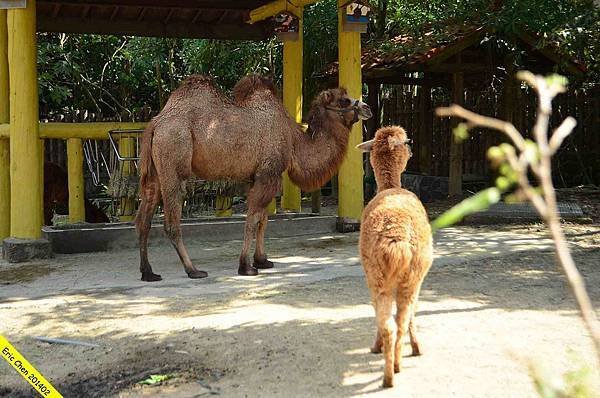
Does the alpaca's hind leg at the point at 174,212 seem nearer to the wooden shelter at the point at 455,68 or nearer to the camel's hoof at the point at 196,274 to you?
the camel's hoof at the point at 196,274

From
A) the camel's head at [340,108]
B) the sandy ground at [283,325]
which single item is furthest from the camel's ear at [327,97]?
the sandy ground at [283,325]

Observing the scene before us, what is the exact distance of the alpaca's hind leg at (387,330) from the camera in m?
3.75

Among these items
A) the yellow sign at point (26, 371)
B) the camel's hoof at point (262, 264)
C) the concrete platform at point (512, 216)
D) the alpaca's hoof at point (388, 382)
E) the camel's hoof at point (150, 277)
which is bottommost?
the alpaca's hoof at point (388, 382)

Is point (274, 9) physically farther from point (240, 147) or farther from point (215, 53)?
point (215, 53)

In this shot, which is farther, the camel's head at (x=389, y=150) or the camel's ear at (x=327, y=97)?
the camel's ear at (x=327, y=97)

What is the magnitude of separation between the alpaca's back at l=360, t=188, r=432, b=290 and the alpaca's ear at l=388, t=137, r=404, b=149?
55 centimetres

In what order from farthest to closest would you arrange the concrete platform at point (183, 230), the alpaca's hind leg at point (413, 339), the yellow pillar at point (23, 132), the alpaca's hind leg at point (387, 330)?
the concrete platform at point (183, 230)
the yellow pillar at point (23, 132)
the alpaca's hind leg at point (413, 339)
the alpaca's hind leg at point (387, 330)

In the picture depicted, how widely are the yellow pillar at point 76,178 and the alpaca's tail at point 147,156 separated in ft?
9.47

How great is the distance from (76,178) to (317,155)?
3.97 m

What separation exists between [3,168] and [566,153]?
11.4 meters

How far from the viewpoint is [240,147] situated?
7.45 metres

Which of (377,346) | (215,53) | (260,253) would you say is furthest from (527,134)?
(377,346)

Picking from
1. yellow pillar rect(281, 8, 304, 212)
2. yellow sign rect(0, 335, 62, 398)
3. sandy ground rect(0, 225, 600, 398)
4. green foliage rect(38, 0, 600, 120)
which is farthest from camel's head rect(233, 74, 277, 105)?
yellow sign rect(0, 335, 62, 398)

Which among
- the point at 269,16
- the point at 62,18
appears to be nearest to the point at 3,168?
the point at 62,18
